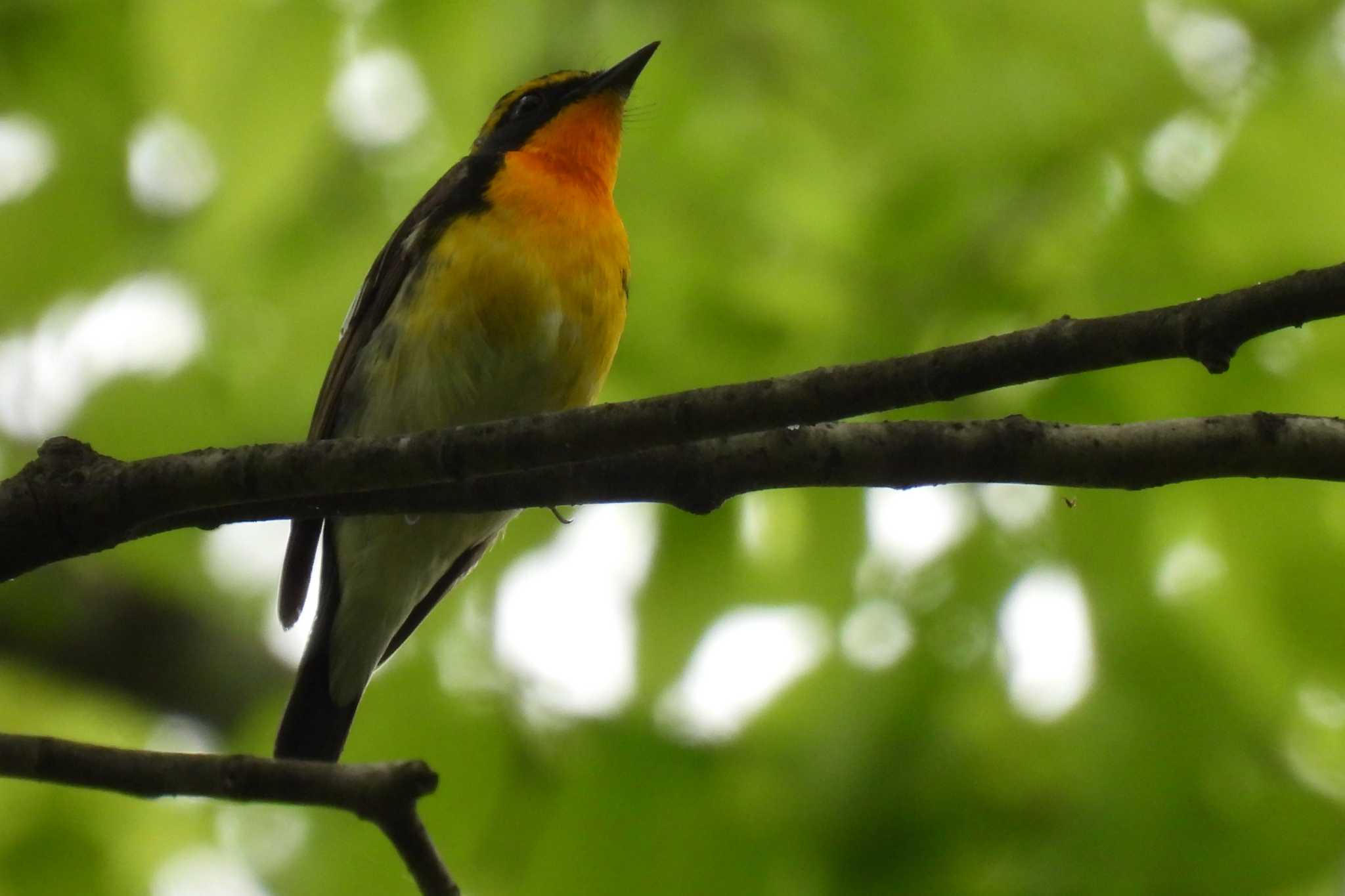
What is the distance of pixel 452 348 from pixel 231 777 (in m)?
2.15

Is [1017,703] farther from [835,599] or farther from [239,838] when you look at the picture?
[239,838]

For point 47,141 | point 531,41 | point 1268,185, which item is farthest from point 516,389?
point 1268,185

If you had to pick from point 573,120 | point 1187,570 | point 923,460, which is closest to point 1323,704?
point 1187,570

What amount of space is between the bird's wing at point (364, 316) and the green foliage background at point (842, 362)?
14 centimetres

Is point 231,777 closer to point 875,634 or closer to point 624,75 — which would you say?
point 875,634

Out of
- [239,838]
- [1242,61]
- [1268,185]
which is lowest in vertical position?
[239,838]

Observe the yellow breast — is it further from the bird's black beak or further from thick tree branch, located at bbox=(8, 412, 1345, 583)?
thick tree branch, located at bbox=(8, 412, 1345, 583)

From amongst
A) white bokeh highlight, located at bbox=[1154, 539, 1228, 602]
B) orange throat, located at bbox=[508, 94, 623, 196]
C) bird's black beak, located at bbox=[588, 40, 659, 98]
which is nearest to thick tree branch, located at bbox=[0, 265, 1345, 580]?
white bokeh highlight, located at bbox=[1154, 539, 1228, 602]

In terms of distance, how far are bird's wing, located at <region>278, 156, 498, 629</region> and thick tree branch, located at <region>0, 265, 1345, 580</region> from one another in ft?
6.09

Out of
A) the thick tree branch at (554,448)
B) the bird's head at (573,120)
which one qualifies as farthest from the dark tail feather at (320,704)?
the thick tree branch at (554,448)

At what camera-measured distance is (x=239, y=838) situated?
4.53 meters

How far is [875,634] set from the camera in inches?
149

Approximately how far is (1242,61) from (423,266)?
2540 mm

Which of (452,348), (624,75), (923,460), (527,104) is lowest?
(923,460)
